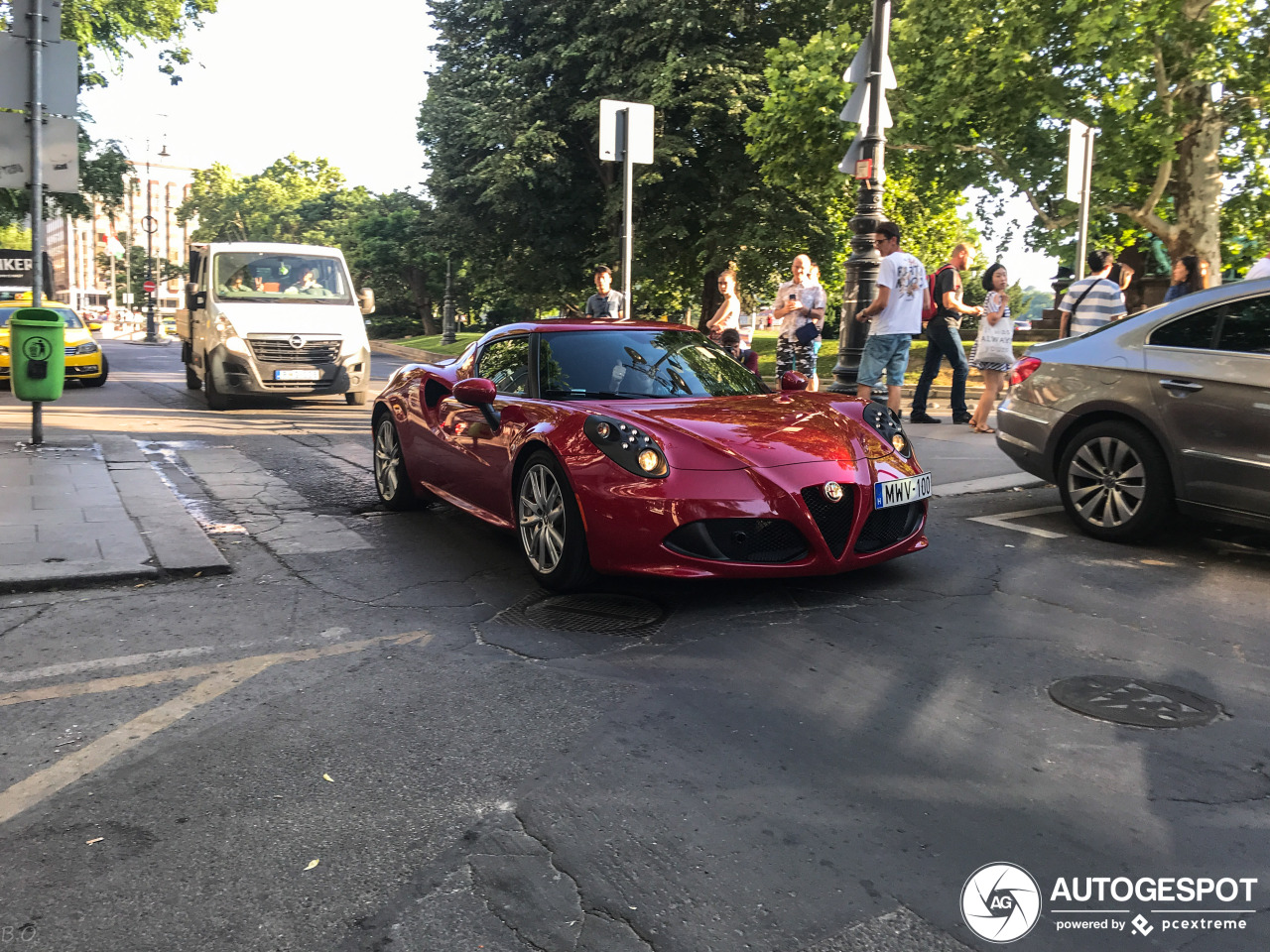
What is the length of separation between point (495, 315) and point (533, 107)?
22.2 metres

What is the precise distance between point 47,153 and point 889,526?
8019 mm

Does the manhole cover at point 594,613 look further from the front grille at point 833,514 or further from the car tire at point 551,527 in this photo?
the front grille at point 833,514

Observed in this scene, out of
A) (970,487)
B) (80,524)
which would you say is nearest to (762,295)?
(970,487)

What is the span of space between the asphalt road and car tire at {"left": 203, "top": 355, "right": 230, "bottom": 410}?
30.7 ft

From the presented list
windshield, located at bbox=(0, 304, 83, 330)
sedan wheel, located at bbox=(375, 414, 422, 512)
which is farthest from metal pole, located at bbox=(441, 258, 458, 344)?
sedan wheel, located at bbox=(375, 414, 422, 512)

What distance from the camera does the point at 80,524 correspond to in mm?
6641

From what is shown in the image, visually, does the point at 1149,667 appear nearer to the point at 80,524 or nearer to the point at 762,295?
the point at 80,524

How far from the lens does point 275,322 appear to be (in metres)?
14.5

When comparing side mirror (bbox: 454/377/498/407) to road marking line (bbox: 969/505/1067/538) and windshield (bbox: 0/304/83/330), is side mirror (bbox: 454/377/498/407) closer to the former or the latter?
road marking line (bbox: 969/505/1067/538)

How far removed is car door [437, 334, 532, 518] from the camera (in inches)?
233

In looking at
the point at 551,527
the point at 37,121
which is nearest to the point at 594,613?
the point at 551,527

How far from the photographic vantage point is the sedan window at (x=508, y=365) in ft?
20.3

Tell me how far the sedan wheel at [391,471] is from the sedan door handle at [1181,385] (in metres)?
4.64

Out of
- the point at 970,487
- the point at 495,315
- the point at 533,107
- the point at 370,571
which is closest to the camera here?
the point at 370,571
